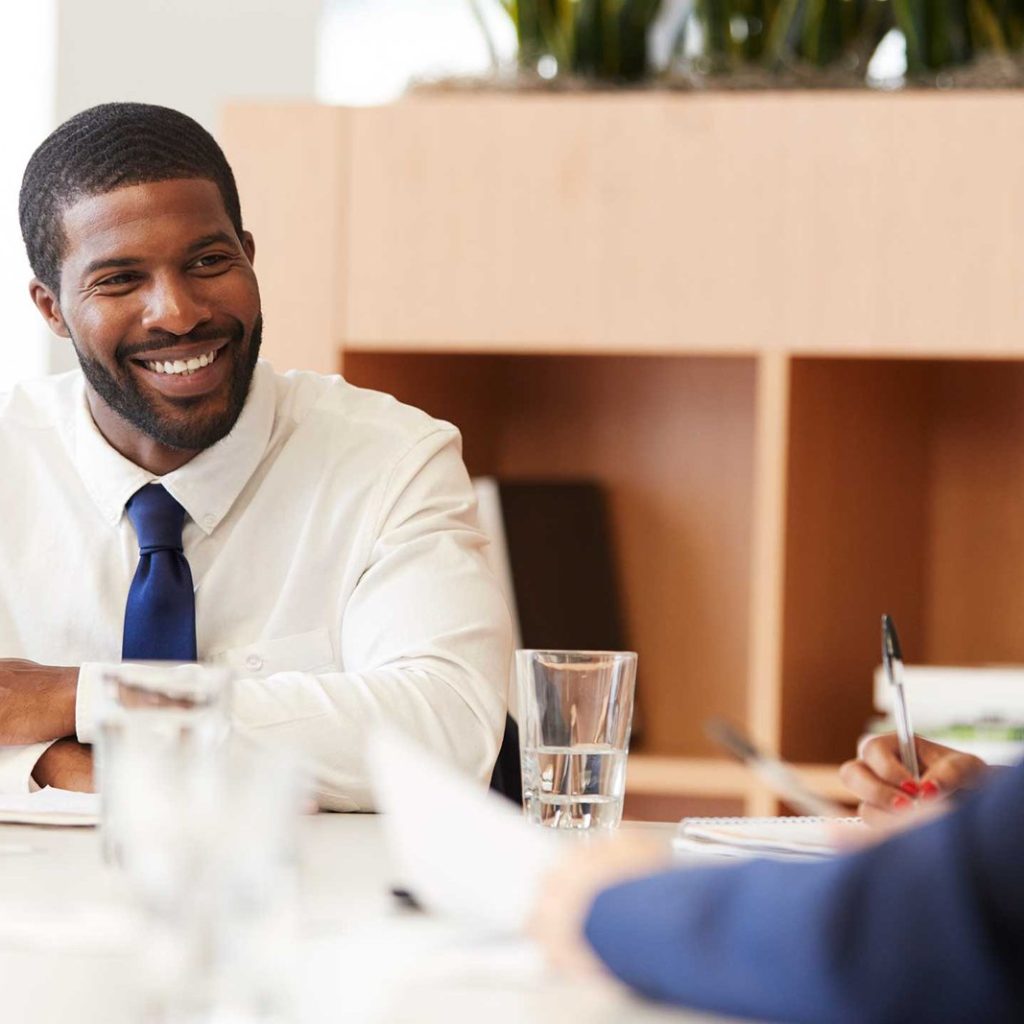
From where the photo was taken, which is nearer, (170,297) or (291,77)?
(170,297)

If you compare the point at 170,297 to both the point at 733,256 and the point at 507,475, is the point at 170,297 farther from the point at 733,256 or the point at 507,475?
the point at 507,475

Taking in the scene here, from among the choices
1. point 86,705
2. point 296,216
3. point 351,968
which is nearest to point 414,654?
point 86,705

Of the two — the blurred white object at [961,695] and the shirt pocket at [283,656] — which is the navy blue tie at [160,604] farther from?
the blurred white object at [961,695]

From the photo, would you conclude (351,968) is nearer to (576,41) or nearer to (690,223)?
(690,223)

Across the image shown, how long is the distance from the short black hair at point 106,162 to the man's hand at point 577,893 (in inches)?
45.7

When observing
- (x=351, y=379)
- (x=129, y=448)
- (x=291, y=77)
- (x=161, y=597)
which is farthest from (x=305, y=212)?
(x=161, y=597)

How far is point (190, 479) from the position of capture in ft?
5.72

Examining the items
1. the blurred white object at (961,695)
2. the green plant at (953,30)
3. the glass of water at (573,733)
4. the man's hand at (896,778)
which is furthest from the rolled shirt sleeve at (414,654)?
the green plant at (953,30)

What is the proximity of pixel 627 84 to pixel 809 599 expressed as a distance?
77 cm

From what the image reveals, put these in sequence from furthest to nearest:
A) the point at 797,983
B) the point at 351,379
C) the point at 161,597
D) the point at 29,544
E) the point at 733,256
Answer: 1. the point at 351,379
2. the point at 733,256
3. the point at 29,544
4. the point at 161,597
5. the point at 797,983

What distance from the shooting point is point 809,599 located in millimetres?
2525

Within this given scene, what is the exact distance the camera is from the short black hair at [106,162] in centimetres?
172

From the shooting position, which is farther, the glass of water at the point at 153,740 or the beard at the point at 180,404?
the beard at the point at 180,404

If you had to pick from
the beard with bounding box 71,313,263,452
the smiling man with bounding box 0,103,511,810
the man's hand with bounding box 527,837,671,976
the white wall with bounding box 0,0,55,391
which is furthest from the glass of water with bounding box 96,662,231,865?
the white wall with bounding box 0,0,55,391
